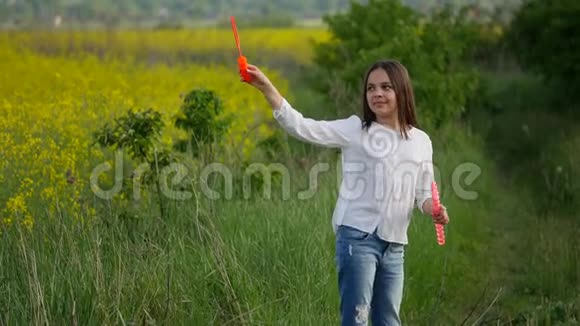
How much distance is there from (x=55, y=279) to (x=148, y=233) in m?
1.26

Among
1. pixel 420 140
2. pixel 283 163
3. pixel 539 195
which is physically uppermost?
pixel 420 140

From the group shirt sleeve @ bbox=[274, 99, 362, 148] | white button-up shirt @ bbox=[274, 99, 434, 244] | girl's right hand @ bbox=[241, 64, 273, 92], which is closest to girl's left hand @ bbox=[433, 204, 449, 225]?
white button-up shirt @ bbox=[274, 99, 434, 244]

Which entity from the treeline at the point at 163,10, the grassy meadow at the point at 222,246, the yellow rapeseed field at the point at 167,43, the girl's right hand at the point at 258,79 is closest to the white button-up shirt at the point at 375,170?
the girl's right hand at the point at 258,79

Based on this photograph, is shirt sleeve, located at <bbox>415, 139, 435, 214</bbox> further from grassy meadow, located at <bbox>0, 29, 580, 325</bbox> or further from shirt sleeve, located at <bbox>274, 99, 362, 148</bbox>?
grassy meadow, located at <bbox>0, 29, 580, 325</bbox>

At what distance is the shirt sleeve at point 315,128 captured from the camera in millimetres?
4730

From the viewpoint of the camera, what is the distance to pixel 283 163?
9.18 meters

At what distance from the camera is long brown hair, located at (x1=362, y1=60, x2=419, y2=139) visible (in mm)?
4930

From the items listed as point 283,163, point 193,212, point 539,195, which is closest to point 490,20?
point 539,195

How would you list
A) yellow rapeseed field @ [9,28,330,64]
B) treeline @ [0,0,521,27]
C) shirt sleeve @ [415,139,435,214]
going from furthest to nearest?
treeline @ [0,0,521,27] → yellow rapeseed field @ [9,28,330,64] → shirt sleeve @ [415,139,435,214]

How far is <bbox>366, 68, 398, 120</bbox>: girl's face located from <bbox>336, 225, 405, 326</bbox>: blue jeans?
0.58 meters

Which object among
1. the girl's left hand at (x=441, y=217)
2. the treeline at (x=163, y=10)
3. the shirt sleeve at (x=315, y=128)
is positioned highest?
the treeline at (x=163, y=10)

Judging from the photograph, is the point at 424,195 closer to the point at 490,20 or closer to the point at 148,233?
the point at 148,233
